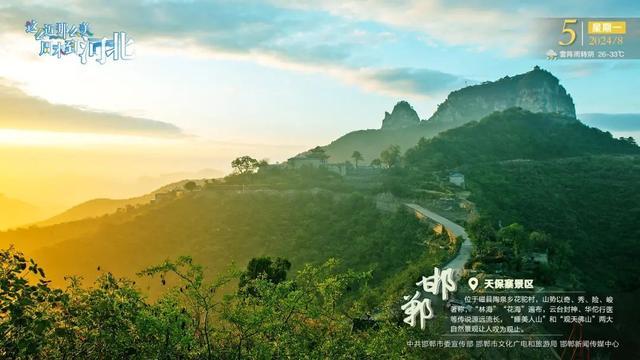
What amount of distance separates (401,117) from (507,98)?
2193 centimetres

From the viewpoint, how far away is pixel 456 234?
2541 centimetres

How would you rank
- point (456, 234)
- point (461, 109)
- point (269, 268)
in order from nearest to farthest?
point (269, 268)
point (456, 234)
point (461, 109)

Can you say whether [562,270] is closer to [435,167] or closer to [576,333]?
[576,333]

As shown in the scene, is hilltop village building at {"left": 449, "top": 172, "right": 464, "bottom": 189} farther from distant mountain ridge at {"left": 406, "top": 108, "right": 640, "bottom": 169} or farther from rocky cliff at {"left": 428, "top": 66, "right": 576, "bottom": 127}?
rocky cliff at {"left": 428, "top": 66, "right": 576, "bottom": 127}


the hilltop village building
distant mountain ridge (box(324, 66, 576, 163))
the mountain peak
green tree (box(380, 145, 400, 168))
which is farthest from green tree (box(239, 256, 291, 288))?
the mountain peak

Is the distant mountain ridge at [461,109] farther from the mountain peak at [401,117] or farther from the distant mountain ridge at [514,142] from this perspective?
the distant mountain ridge at [514,142]

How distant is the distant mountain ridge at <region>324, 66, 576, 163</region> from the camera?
93062mm

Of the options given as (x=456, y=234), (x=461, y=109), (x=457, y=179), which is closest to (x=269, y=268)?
(x=456, y=234)

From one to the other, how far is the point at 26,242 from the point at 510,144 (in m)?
52.6

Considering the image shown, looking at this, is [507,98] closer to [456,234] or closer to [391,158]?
[391,158]

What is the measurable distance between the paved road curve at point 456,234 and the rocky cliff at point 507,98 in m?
66.3

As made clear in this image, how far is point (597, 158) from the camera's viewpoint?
2021 inches

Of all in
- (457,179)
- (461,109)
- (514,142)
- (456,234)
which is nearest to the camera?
(456,234)

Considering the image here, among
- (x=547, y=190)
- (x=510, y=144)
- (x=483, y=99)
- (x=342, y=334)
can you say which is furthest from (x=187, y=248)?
(x=483, y=99)
